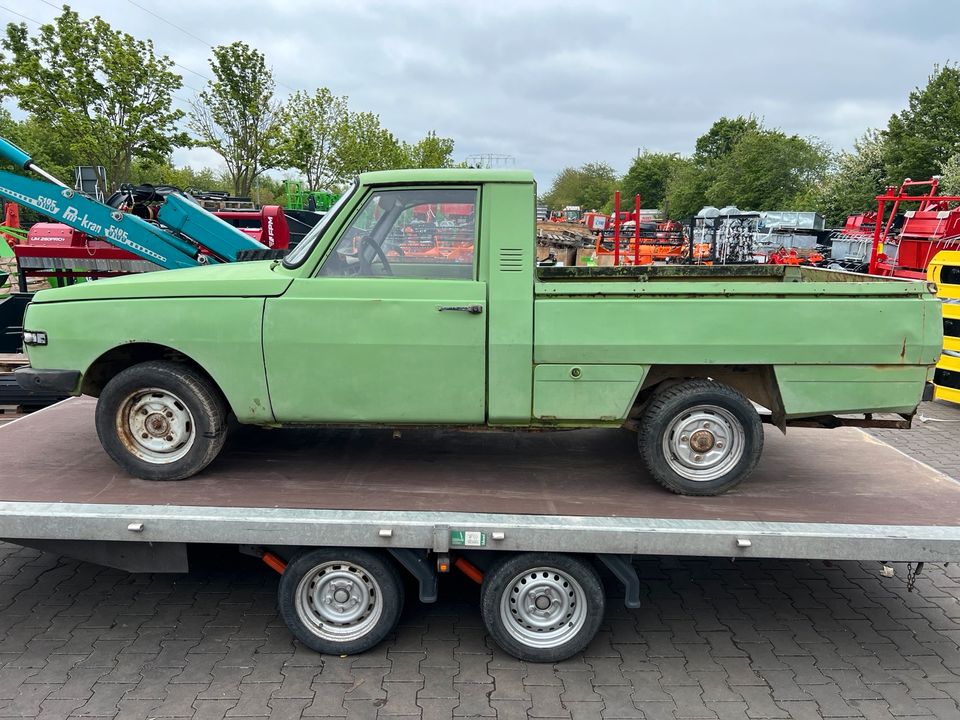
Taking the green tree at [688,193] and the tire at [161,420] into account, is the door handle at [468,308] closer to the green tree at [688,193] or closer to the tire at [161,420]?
the tire at [161,420]

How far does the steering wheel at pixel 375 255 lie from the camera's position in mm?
3752

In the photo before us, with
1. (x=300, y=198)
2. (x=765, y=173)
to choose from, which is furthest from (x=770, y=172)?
(x=300, y=198)

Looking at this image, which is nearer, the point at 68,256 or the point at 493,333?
the point at 493,333

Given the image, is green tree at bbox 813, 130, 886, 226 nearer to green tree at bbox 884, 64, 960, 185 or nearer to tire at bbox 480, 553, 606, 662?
green tree at bbox 884, 64, 960, 185

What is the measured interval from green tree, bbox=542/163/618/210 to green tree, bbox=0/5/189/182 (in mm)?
66073

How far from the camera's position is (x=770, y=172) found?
50594 mm

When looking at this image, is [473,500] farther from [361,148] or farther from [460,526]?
[361,148]

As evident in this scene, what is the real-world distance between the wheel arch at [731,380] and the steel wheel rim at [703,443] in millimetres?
207

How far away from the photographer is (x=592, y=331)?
3.59 meters

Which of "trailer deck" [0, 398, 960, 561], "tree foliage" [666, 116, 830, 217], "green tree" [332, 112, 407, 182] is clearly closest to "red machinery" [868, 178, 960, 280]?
"trailer deck" [0, 398, 960, 561]

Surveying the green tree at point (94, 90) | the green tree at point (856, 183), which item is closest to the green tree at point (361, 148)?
the green tree at point (94, 90)

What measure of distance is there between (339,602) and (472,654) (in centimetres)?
72

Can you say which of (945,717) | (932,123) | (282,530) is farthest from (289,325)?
(932,123)

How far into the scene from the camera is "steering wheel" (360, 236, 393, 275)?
148 inches
